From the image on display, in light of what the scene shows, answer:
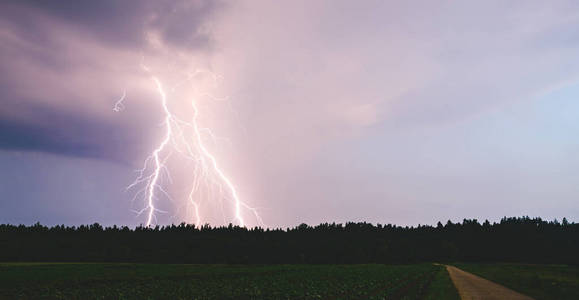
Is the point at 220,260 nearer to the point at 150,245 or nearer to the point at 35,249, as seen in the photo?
the point at 150,245

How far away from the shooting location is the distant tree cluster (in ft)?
364

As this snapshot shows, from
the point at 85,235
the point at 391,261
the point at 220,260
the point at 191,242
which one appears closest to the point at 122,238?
the point at 85,235

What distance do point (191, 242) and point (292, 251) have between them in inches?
1304

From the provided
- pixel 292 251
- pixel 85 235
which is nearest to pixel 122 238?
pixel 85 235

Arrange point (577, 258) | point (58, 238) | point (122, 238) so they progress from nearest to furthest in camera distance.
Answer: point (577, 258) → point (58, 238) → point (122, 238)

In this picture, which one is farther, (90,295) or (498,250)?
(498,250)

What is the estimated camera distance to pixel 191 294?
31609 mm

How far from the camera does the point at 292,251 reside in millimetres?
127188

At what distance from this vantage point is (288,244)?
135625 mm

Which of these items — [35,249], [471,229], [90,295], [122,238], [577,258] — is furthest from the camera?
[471,229]

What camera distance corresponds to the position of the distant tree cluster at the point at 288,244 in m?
111

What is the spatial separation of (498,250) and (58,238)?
456 feet

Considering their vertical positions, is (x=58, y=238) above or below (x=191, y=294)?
above

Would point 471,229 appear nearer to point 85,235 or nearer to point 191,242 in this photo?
point 191,242
